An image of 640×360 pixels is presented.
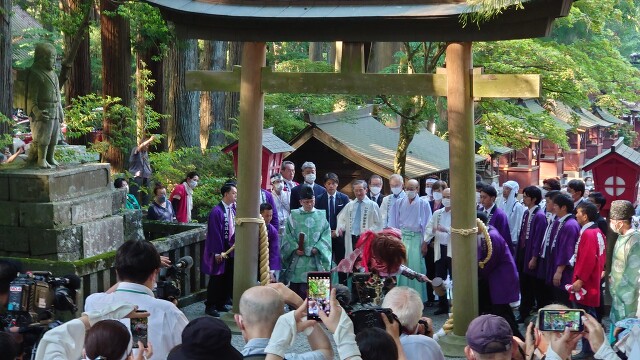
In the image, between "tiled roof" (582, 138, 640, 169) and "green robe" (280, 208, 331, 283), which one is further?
"tiled roof" (582, 138, 640, 169)

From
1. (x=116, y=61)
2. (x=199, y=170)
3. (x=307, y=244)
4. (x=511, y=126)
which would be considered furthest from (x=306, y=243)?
(x=511, y=126)

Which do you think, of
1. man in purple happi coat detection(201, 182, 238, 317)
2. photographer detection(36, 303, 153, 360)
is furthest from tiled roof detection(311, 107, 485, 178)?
photographer detection(36, 303, 153, 360)

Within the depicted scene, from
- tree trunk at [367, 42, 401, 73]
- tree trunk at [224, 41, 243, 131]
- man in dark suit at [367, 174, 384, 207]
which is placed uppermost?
tree trunk at [367, 42, 401, 73]

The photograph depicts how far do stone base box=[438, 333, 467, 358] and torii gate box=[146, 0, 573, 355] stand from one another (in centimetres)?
4

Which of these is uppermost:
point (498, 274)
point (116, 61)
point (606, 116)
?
point (606, 116)

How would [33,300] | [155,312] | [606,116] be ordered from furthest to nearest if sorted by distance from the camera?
[606,116] < [33,300] < [155,312]

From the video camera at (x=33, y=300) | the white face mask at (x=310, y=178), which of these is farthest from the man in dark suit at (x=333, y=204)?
the video camera at (x=33, y=300)

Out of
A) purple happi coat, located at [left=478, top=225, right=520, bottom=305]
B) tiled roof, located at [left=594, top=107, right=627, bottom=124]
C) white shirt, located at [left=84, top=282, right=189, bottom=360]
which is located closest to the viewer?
white shirt, located at [left=84, top=282, right=189, bottom=360]

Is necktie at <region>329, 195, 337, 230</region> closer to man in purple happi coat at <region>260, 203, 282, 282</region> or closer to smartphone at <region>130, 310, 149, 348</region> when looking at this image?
man in purple happi coat at <region>260, 203, 282, 282</region>

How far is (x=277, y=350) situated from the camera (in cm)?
458

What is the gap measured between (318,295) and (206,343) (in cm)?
68

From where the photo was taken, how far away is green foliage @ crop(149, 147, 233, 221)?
56.5ft

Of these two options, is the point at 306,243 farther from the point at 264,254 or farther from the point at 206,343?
the point at 206,343

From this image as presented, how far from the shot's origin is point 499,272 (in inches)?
390
